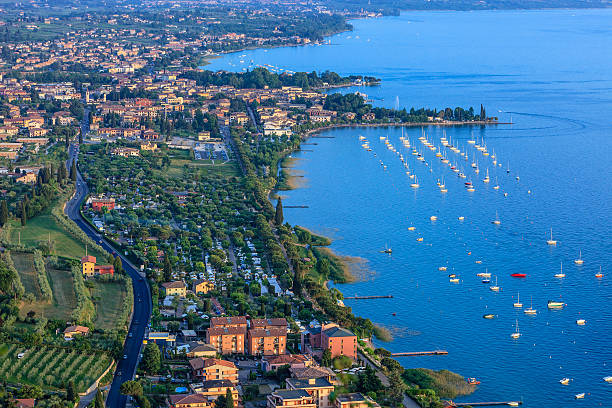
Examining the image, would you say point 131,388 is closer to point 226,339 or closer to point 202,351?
point 202,351

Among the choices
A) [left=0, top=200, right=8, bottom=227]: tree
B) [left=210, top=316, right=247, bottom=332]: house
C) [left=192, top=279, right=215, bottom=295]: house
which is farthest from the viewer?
[left=0, top=200, right=8, bottom=227]: tree

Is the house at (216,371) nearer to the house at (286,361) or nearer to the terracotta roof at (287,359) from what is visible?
the house at (286,361)

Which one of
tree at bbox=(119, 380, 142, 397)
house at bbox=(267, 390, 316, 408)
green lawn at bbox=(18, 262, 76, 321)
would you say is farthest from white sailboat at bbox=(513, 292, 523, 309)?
green lawn at bbox=(18, 262, 76, 321)

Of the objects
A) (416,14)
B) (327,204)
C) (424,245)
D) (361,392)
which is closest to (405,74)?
(327,204)

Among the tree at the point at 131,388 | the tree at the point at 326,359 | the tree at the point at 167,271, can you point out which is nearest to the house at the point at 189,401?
the tree at the point at 131,388

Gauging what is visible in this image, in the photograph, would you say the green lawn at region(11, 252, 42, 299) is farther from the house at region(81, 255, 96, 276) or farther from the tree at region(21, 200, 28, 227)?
the tree at region(21, 200, 28, 227)

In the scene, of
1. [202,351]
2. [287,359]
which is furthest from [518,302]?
[202,351]
